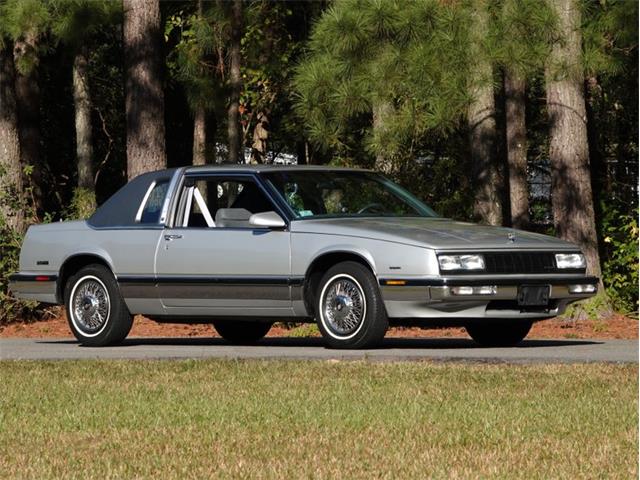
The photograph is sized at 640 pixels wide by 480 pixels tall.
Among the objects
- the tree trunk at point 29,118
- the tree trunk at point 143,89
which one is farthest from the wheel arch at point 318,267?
the tree trunk at point 29,118

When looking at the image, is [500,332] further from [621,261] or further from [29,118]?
[29,118]

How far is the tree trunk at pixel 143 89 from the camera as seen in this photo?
20391mm

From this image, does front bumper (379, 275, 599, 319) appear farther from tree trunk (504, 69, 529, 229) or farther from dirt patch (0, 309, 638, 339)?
tree trunk (504, 69, 529, 229)

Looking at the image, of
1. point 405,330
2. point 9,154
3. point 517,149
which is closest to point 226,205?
point 405,330

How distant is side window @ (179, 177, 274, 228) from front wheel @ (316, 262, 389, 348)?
108 centimetres

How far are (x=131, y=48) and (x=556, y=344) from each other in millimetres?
7948

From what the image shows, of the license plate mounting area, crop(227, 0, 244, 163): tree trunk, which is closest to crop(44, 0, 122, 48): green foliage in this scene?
crop(227, 0, 244, 163): tree trunk

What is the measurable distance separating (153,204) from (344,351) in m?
2.71

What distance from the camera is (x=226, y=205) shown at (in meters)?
15.2

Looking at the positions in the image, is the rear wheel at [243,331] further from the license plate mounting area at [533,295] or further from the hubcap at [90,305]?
the license plate mounting area at [533,295]

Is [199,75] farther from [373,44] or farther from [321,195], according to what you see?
[321,195]

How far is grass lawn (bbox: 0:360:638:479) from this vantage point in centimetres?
745

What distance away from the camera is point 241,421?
8.95 metres

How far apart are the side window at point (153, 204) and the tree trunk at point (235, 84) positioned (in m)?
7.25
